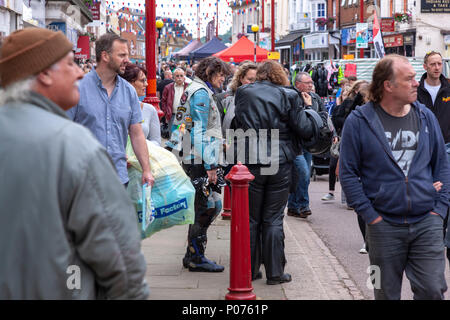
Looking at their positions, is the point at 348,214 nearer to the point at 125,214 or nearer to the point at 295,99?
the point at 295,99

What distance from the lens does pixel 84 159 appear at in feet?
7.63

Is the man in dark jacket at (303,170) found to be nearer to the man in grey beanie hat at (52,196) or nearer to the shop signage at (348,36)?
the man in grey beanie hat at (52,196)

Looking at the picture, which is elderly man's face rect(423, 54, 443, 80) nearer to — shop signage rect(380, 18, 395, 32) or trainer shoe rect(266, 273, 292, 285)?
trainer shoe rect(266, 273, 292, 285)

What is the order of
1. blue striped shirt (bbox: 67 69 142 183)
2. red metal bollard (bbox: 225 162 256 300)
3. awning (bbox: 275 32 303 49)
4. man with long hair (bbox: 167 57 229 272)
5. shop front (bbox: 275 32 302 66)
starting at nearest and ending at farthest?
blue striped shirt (bbox: 67 69 142 183) → red metal bollard (bbox: 225 162 256 300) → man with long hair (bbox: 167 57 229 272) → shop front (bbox: 275 32 302 66) → awning (bbox: 275 32 303 49)

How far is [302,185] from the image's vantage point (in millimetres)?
9945

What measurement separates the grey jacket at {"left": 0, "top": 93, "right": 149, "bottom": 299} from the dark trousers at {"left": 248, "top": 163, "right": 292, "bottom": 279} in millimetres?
3818

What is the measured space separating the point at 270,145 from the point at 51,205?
3.98 metres

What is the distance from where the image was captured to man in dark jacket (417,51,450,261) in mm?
7387

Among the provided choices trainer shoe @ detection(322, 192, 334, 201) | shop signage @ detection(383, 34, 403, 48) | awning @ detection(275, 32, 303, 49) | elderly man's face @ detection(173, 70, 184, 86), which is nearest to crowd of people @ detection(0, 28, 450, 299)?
trainer shoe @ detection(322, 192, 334, 201)

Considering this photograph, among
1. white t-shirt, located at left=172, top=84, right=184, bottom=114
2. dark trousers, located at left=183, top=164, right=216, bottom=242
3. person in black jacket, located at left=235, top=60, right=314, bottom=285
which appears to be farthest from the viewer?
white t-shirt, located at left=172, top=84, right=184, bottom=114

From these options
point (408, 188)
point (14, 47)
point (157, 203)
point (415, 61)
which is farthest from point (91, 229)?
point (415, 61)

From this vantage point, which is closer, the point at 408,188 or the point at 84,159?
the point at 84,159
